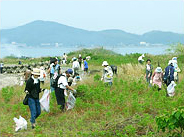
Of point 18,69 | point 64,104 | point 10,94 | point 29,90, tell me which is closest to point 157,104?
point 64,104

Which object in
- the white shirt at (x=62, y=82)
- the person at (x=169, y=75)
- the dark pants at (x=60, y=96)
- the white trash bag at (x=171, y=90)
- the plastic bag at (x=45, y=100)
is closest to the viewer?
the plastic bag at (x=45, y=100)

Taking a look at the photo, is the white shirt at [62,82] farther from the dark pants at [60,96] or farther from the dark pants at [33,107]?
the dark pants at [33,107]

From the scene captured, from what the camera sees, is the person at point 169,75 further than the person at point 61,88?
Yes

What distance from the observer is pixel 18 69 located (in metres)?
28.7

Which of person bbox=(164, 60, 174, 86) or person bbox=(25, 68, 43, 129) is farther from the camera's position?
person bbox=(164, 60, 174, 86)

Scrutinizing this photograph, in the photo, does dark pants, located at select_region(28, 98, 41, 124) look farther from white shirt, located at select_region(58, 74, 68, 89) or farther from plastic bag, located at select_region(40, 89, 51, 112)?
white shirt, located at select_region(58, 74, 68, 89)

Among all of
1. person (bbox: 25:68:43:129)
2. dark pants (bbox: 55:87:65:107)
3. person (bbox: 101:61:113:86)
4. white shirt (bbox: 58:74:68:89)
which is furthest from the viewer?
person (bbox: 101:61:113:86)

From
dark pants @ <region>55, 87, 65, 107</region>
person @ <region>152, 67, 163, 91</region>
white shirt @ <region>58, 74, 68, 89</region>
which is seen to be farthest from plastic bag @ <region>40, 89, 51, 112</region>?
person @ <region>152, 67, 163, 91</region>

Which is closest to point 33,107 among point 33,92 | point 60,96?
point 33,92

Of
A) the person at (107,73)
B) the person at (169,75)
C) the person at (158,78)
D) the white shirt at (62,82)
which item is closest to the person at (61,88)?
the white shirt at (62,82)

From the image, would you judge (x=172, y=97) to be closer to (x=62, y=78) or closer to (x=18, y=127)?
(x=62, y=78)

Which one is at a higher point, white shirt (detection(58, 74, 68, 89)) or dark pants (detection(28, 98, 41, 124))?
white shirt (detection(58, 74, 68, 89))

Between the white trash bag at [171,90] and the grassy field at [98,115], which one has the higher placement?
the white trash bag at [171,90]

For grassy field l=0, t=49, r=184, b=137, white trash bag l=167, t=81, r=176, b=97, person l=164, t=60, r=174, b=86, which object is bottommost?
grassy field l=0, t=49, r=184, b=137
